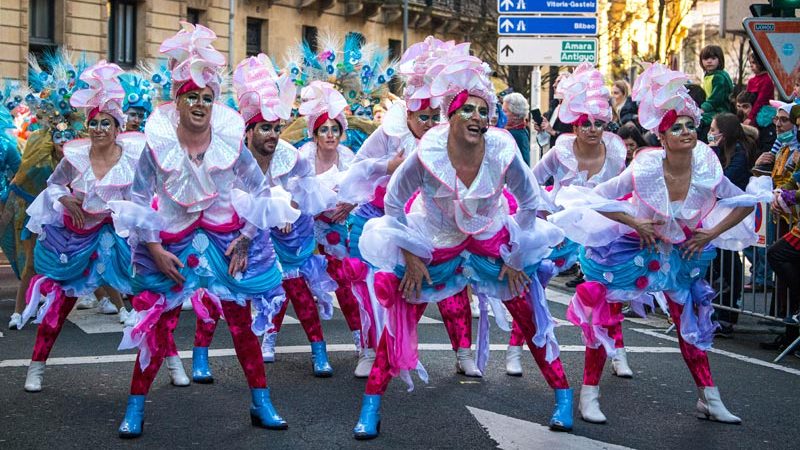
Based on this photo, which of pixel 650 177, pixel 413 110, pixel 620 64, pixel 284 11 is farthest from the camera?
pixel 620 64

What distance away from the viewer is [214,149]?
661 cm

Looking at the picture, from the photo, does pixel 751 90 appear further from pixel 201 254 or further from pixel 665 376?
pixel 201 254

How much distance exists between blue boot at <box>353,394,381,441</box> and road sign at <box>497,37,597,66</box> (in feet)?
36.7

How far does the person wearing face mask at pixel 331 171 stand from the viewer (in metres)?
8.74

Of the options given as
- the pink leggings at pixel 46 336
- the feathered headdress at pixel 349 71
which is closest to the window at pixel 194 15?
the feathered headdress at pixel 349 71

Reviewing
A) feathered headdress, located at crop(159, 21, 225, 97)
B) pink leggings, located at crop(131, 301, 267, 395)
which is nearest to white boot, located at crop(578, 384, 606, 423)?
pink leggings, located at crop(131, 301, 267, 395)

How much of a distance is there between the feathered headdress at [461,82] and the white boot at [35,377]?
9.73ft

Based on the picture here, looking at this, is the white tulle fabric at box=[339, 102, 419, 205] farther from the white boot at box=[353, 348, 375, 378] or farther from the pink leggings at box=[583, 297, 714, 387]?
the pink leggings at box=[583, 297, 714, 387]


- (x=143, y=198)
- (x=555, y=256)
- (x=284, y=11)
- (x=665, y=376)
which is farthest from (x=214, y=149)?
(x=284, y=11)

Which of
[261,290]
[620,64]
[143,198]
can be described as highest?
[620,64]

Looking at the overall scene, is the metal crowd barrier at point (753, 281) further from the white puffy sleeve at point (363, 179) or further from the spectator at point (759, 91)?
the white puffy sleeve at point (363, 179)

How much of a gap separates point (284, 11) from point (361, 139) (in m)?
28.8

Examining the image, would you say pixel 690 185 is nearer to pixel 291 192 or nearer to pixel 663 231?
pixel 663 231

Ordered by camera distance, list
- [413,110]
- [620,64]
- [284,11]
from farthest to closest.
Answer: [620,64], [284,11], [413,110]
